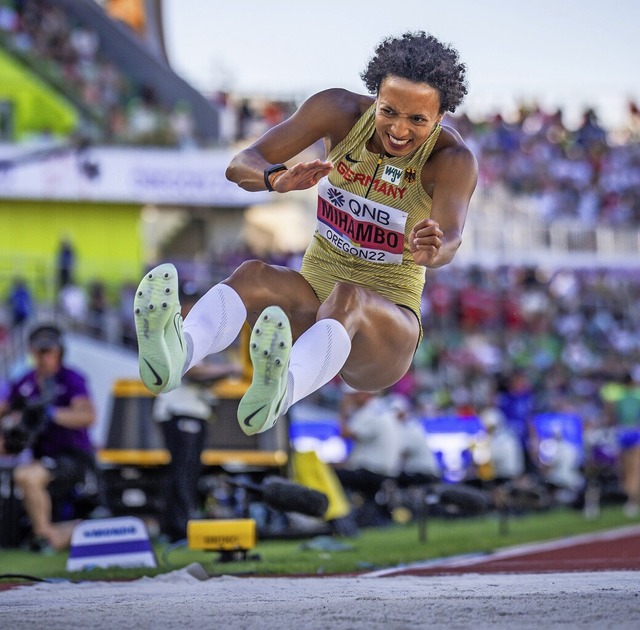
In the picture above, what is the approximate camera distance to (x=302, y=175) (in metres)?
4.89

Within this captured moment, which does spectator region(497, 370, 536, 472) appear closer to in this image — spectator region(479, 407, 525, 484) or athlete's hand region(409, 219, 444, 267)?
spectator region(479, 407, 525, 484)

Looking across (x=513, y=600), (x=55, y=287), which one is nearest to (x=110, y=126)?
(x=55, y=287)

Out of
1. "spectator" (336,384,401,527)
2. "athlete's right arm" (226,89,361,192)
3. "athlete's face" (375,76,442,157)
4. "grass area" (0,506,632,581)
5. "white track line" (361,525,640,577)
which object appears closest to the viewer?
"athlete's face" (375,76,442,157)

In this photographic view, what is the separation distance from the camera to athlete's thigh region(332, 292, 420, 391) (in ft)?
17.9

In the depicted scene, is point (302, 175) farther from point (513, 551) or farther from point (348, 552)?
point (513, 551)

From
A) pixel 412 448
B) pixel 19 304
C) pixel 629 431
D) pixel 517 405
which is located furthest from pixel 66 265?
pixel 629 431

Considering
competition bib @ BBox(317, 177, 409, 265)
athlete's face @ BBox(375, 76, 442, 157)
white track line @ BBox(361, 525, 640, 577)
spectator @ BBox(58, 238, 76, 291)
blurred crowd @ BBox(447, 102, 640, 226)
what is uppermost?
blurred crowd @ BBox(447, 102, 640, 226)

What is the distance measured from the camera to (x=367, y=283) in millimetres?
5781

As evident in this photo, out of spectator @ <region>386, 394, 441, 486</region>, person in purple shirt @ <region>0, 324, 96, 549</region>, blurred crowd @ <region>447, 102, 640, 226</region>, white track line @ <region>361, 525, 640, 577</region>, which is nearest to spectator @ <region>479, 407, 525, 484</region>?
spectator @ <region>386, 394, 441, 486</region>

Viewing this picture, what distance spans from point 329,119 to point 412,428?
8393mm

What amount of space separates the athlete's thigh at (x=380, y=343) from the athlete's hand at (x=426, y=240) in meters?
0.63

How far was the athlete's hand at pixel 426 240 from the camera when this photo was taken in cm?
477

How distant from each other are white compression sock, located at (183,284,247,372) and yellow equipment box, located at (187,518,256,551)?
2008 mm

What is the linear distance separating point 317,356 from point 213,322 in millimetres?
462
